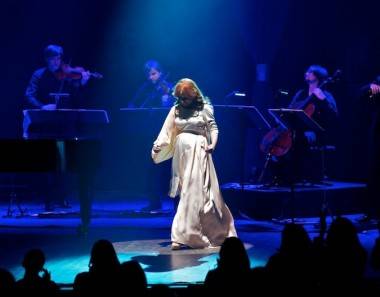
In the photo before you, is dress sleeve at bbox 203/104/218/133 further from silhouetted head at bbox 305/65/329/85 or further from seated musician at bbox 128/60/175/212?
silhouetted head at bbox 305/65/329/85

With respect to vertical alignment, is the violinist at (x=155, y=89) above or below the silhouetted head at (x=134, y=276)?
above

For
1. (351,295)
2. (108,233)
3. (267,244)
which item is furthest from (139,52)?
(351,295)

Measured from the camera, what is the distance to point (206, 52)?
14008 mm

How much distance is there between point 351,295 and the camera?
3.98 metres

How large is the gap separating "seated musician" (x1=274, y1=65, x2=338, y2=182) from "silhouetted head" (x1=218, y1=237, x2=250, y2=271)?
6.94 metres

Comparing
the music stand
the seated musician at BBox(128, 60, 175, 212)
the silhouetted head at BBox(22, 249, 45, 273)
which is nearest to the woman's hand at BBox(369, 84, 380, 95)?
the seated musician at BBox(128, 60, 175, 212)

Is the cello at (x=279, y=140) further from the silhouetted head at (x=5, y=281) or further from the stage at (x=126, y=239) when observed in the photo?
the silhouetted head at (x=5, y=281)

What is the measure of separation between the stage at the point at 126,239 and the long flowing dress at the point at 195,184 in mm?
285

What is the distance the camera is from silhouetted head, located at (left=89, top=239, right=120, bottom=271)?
178 inches

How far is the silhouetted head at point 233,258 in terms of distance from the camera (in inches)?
171

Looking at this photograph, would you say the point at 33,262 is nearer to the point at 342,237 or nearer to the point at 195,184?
the point at 342,237

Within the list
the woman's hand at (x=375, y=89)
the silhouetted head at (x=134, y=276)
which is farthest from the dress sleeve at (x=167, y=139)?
the silhouetted head at (x=134, y=276)

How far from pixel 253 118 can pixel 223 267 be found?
5975 millimetres

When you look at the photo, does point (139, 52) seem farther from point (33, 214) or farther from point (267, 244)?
point (267, 244)
